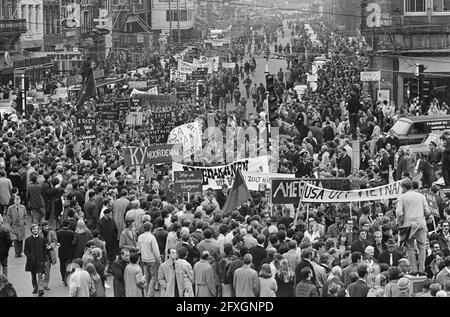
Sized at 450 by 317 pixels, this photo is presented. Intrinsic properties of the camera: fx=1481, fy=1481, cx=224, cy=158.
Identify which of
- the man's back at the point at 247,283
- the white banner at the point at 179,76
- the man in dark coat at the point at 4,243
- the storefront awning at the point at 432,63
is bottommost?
the man in dark coat at the point at 4,243

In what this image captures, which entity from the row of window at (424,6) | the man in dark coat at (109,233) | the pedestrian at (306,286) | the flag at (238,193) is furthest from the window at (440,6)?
the pedestrian at (306,286)

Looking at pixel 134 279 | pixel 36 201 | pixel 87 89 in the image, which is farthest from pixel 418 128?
pixel 134 279

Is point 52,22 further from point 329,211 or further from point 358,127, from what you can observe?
point 329,211

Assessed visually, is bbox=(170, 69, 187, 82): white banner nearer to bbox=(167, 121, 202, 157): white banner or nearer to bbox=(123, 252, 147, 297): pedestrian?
bbox=(167, 121, 202, 157): white banner

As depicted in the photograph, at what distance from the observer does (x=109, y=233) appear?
24.2 m

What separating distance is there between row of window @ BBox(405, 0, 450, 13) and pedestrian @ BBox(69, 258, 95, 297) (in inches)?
1882

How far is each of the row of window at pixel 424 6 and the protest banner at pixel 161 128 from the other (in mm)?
31404

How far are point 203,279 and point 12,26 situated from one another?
5738 cm

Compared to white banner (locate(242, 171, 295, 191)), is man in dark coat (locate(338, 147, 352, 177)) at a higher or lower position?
lower

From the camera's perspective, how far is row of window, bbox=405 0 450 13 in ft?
215

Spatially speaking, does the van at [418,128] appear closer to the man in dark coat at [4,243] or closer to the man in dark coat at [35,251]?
the man in dark coat at [4,243]

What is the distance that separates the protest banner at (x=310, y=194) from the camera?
24438 millimetres

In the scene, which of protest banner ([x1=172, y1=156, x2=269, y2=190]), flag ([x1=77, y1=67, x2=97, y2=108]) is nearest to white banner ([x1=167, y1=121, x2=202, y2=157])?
protest banner ([x1=172, y1=156, x2=269, y2=190])

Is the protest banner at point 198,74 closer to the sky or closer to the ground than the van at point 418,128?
closer to the sky
